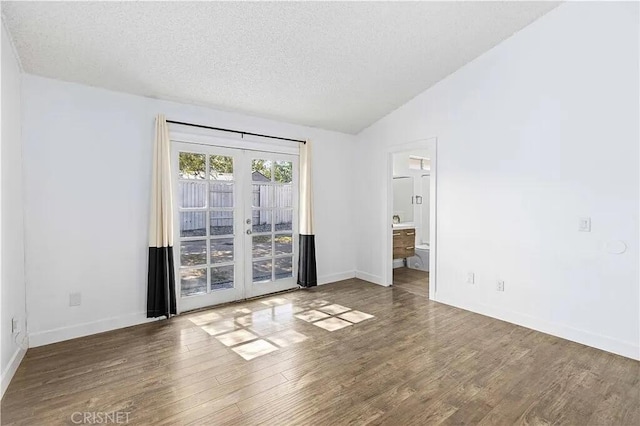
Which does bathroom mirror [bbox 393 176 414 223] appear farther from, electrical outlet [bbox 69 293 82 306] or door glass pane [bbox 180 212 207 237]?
electrical outlet [bbox 69 293 82 306]

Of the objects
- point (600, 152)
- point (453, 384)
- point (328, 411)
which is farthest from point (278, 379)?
point (600, 152)

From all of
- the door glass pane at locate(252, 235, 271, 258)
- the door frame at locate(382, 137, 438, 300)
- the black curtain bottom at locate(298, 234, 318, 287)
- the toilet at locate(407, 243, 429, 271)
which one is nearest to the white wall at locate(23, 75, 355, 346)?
the door glass pane at locate(252, 235, 271, 258)

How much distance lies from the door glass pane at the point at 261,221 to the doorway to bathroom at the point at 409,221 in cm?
186

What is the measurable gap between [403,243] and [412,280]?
0.76 meters

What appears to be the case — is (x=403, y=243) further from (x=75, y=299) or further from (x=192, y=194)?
(x=75, y=299)

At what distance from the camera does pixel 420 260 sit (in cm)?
619

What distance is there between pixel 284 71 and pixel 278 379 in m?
2.91

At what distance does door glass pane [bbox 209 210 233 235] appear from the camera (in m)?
3.94

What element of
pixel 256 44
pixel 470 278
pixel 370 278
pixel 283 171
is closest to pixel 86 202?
pixel 256 44

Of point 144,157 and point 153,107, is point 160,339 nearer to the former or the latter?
point 144,157

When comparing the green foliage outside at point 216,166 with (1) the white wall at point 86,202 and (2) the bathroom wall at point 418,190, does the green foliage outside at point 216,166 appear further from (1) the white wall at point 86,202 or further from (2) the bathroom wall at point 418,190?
(2) the bathroom wall at point 418,190

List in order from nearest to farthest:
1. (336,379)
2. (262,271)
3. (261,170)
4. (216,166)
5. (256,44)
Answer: (336,379), (256,44), (216,166), (261,170), (262,271)

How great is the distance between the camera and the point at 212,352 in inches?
110

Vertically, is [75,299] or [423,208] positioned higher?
[423,208]
